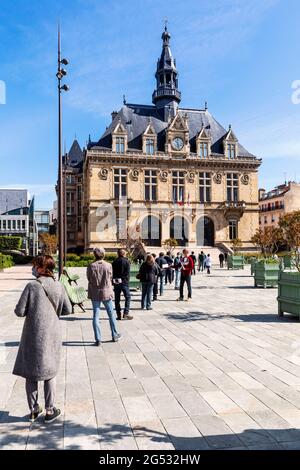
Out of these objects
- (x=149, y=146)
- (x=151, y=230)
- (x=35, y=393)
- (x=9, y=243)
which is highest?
(x=149, y=146)

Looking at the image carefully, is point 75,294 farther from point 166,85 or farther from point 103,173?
point 166,85

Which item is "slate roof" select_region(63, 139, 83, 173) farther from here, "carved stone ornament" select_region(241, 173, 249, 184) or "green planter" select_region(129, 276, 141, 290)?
"green planter" select_region(129, 276, 141, 290)

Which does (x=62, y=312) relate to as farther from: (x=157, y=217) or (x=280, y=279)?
(x=157, y=217)

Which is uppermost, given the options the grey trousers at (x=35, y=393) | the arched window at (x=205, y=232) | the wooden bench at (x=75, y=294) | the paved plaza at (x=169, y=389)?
the arched window at (x=205, y=232)

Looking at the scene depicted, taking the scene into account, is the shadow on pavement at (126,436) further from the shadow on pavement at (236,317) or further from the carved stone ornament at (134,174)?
the carved stone ornament at (134,174)

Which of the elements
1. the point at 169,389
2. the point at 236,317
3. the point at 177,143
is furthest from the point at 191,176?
the point at 169,389

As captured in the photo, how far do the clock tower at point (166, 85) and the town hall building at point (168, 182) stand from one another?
188mm

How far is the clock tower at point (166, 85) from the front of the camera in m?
56.5

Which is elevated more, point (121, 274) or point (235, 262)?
point (121, 274)

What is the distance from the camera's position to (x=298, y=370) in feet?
20.8

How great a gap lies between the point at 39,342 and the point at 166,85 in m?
56.9

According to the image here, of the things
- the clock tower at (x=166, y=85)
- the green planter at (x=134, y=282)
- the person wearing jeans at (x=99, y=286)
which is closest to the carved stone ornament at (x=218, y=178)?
the clock tower at (x=166, y=85)

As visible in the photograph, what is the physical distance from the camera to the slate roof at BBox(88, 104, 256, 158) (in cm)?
5200

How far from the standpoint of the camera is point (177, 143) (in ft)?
172
